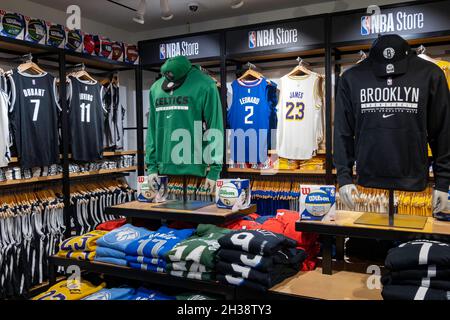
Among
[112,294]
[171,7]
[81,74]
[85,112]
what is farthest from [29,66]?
[112,294]

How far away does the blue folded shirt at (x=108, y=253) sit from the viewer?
96.0 inches

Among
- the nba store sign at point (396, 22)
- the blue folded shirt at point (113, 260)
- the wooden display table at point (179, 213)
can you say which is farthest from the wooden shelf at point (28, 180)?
the nba store sign at point (396, 22)

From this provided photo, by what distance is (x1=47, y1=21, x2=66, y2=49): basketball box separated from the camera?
402 cm

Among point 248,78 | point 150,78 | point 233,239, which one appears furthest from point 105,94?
point 233,239

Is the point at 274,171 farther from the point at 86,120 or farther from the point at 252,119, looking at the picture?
the point at 86,120

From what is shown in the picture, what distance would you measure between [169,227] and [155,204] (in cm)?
20

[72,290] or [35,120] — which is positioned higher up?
[35,120]

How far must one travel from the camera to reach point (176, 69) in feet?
9.14

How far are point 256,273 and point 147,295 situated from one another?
83 centimetres

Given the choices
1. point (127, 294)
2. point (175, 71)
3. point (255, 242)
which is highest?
point (175, 71)

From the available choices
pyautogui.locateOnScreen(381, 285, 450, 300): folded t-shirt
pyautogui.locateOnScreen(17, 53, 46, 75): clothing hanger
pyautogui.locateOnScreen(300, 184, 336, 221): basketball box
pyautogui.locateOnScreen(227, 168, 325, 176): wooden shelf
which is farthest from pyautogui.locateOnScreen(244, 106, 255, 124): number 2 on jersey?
pyautogui.locateOnScreen(381, 285, 450, 300): folded t-shirt

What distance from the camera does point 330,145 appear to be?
3.92 m

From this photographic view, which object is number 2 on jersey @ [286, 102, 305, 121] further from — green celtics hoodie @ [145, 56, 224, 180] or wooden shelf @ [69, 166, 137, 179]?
wooden shelf @ [69, 166, 137, 179]
